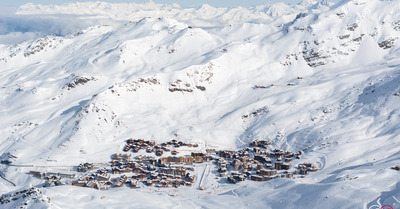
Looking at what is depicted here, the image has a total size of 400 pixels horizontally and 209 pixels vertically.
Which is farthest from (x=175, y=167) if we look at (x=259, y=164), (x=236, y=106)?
(x=236, y=106)

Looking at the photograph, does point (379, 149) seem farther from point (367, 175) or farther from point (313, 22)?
point (313, 22)

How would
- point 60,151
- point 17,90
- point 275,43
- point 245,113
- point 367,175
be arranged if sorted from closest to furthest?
1. point 367,175
2. point 60,151
3. point 245,113
4. point 17,90
5. point 275,43

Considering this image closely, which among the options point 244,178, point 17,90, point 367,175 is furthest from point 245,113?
point 17,90

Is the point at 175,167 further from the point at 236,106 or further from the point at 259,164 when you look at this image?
the point at 236,106

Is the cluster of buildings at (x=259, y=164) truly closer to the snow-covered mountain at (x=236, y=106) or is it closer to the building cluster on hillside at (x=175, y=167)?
the building cluster on hillside at (x=175, y=167)

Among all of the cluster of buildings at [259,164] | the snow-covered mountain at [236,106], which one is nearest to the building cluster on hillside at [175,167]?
the cluster of buildings at [259,164]

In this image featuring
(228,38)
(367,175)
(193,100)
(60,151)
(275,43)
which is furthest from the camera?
(228,38)

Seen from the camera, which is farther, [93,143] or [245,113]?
[245,113]
